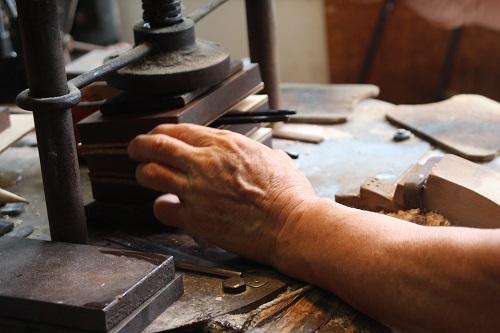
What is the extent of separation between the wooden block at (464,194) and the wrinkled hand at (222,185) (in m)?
0.24

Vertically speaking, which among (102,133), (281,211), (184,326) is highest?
(102,133)

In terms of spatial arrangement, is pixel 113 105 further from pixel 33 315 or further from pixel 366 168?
pixel 366 168

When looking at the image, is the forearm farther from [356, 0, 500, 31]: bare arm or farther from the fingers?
[356, 0, 500, 31]: bare arm

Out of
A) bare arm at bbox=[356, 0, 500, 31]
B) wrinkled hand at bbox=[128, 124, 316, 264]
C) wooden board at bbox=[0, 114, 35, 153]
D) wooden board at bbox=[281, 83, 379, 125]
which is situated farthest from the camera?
wooden board at bbox=[281, 83, 379, 125]

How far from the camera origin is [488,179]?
4.43ft

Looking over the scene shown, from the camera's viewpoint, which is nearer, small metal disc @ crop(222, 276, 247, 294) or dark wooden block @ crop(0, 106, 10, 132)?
small metal disc @ crop(222, 276, 247, 294)

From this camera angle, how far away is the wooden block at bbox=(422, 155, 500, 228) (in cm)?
129

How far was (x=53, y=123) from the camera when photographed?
1.20m

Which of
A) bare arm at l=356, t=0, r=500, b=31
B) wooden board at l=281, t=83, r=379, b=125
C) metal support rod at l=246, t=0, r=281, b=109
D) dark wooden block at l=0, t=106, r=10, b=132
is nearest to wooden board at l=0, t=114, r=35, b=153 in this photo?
dark wooden block at l=0, t=106, r=10, b=132

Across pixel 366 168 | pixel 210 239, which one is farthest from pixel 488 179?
pixel 210 239

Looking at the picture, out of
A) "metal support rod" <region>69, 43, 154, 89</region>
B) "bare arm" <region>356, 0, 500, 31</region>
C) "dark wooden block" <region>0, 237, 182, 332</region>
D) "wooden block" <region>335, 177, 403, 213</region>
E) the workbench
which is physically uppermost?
"metal support rod" <region>69, 43, 154, 89</region>

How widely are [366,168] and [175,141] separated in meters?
0.56

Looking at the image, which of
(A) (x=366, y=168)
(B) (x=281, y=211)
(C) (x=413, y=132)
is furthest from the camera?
(C) (x=413, y=132)

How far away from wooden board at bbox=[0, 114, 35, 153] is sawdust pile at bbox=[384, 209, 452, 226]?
893 mm
